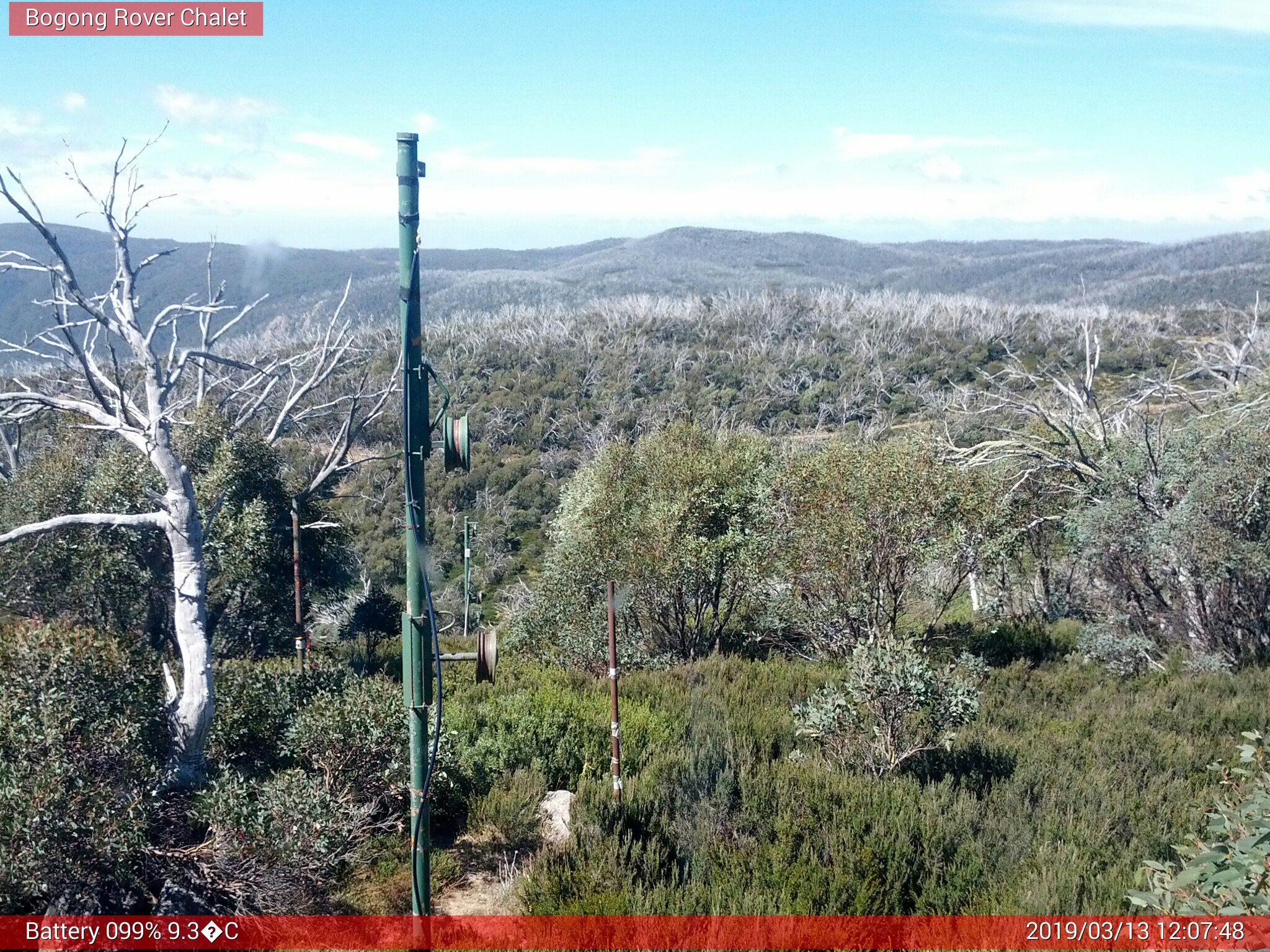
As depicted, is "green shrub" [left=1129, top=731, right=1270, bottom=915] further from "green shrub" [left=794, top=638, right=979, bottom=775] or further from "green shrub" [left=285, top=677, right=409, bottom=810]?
"green shrub" [left=285, top=677, right=409, bottom=810]

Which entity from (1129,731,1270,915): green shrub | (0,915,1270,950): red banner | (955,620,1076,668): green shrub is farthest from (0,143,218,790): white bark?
(955,620,1076,668): green shrub

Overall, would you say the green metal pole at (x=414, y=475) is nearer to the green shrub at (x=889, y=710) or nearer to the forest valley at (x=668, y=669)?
the forest valley at (x=668, y=669)

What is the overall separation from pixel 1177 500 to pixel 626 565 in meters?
8.49

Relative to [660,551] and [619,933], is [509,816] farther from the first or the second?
[660,551]

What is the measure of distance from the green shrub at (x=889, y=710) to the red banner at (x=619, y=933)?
8.07ft

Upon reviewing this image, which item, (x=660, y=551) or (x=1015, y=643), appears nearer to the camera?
(x=660, y=551)

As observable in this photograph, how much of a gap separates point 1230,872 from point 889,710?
4675 mm

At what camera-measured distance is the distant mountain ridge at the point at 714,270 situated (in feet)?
177

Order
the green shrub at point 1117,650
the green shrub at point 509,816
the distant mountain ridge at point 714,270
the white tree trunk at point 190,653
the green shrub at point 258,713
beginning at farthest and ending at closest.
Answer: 1. the distant mountain ridge at point 714,270
2. the green shrub at point 1117,650
3. the green shrub at point 258,713
4. the green shrub at point 509,816
5. the white tree trunk at point 190,653

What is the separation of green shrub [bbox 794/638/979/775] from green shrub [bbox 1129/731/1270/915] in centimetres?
315

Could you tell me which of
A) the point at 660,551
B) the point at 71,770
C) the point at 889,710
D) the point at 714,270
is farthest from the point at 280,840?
the point at 714,270

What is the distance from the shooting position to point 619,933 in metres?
5.53

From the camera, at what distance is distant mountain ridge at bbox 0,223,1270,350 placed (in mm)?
54094

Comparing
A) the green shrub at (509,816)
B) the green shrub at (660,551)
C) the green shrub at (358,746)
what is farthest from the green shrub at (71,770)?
the green shrub at (660,551)
